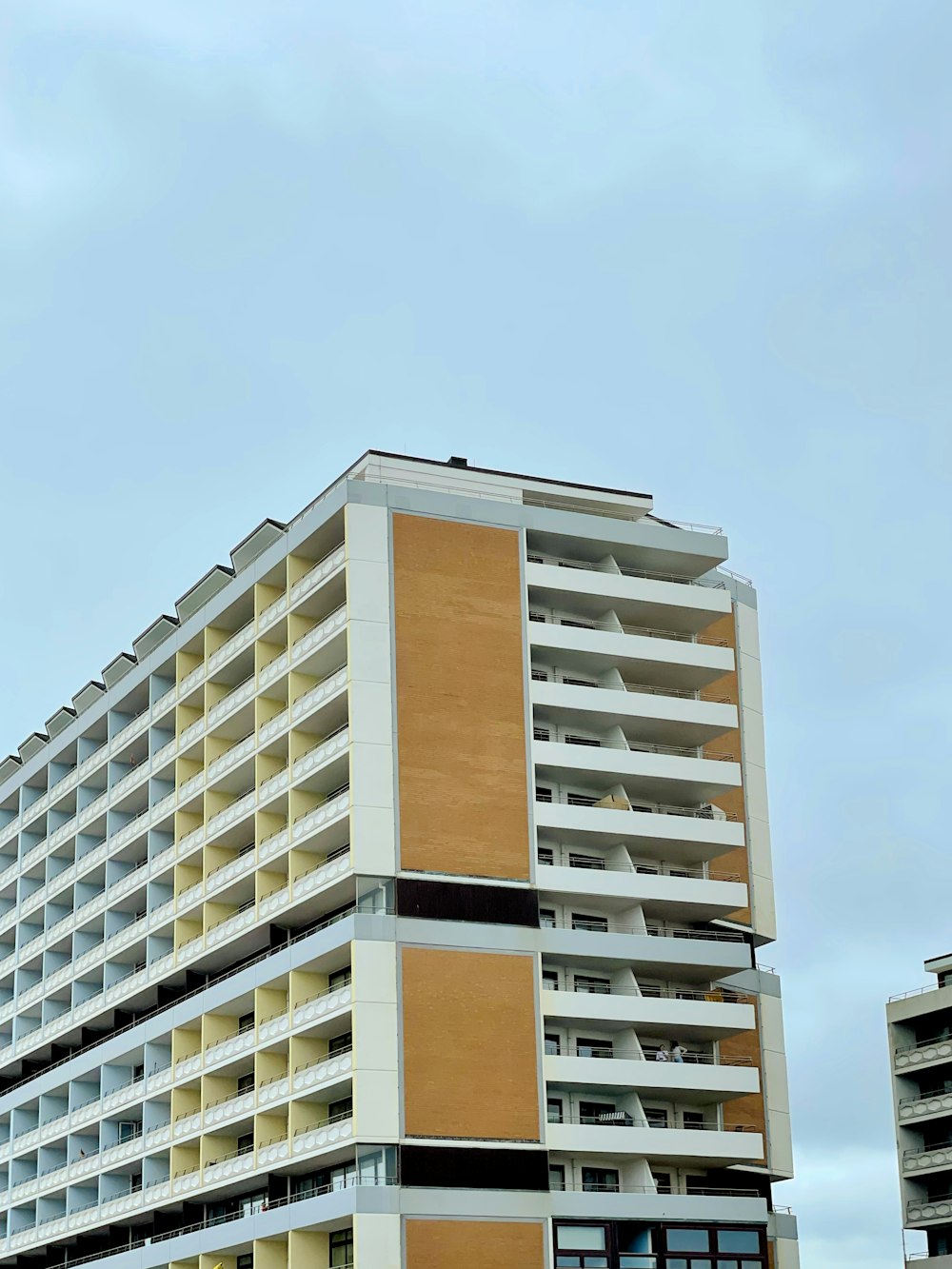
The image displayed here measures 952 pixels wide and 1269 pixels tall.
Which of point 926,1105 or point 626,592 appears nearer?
point 626,592

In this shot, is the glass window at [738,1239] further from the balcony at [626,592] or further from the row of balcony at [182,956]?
the balcony at [626,592]

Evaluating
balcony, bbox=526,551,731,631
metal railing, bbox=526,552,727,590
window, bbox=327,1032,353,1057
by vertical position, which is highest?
metal railing, bbox=526,552,727,590

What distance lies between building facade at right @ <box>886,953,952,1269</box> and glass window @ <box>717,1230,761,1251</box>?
94.2 feet

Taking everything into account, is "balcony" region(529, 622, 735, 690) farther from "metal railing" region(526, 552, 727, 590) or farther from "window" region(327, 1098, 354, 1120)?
"window" region(327, 1098, 354, 1120)

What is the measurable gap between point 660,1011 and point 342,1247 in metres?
15.7

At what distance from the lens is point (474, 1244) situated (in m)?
71.7

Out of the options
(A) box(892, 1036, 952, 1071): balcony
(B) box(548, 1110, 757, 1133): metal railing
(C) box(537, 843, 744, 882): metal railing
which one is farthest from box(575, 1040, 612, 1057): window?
(A) box(892, 1036, 952, 1071): balcony

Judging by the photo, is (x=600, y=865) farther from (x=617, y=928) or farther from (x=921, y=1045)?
(x=921, y=1045)

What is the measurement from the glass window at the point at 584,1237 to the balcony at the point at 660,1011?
788 centimetres

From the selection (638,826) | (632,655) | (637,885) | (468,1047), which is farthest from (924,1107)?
(468,1047)

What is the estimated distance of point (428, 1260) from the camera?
70688mm

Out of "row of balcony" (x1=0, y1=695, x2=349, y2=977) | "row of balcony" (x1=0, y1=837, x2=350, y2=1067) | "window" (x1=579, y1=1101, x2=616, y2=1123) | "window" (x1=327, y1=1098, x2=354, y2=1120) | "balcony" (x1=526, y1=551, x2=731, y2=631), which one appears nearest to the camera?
"window" (x1=327, y1=1098, x2=354, y2=1120)

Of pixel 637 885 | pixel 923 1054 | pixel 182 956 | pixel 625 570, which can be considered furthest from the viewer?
pixel 923 1054

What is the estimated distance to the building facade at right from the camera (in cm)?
10431
